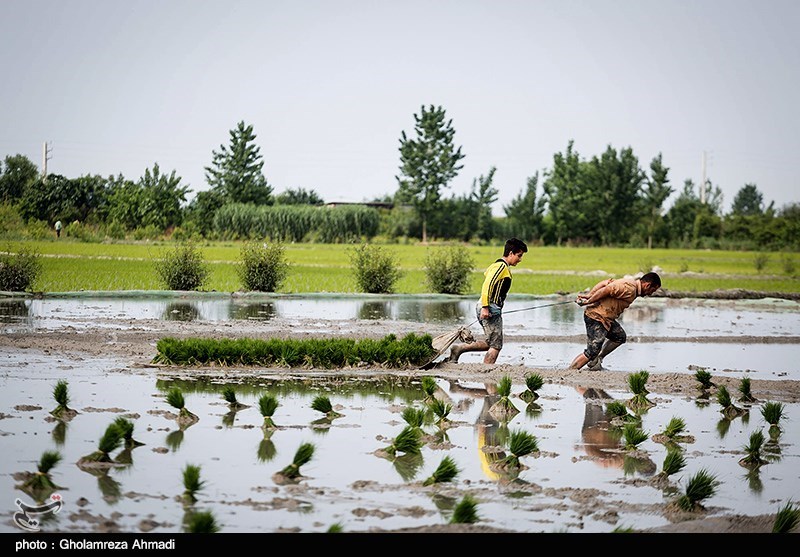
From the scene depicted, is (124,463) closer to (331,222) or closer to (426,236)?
(331,222)

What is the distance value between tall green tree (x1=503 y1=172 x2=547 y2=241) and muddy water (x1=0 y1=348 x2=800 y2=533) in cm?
→ 7809

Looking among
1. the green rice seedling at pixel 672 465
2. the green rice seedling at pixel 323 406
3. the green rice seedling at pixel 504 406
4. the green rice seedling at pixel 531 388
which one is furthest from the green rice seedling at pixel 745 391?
the green rice seedling at pixel 323 406

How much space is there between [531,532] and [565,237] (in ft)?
287

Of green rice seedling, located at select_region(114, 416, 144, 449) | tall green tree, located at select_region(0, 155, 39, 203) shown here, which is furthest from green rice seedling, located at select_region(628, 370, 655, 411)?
tall green tree, located at select_region(0, 155, 39, 203)

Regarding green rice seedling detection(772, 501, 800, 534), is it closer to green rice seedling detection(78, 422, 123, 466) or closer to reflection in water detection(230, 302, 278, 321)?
green rice seedling detection(78, 422, 123, 466)

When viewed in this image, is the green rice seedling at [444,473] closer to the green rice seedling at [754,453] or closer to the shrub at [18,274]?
the green rice seedling at [754,453]

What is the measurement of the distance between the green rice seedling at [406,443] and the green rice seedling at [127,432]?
6.63ft

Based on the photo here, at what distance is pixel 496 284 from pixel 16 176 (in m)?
43.0

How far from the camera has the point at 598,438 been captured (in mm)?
10391

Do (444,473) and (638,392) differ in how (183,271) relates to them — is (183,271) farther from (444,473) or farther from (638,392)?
(444,473)

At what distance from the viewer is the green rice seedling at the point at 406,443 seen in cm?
915

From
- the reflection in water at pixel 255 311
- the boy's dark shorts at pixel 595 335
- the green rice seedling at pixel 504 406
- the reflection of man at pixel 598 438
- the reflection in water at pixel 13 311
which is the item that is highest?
the boy's dark shorts at pixel 595 335

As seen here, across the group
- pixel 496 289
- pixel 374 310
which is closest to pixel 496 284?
pixel 496 289

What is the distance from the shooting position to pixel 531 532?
6.98 m
